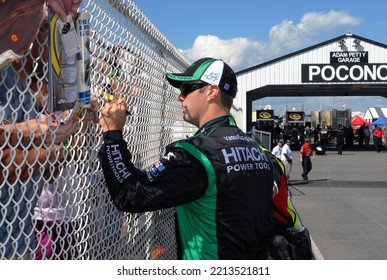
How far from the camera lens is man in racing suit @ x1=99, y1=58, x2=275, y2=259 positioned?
2094 mm

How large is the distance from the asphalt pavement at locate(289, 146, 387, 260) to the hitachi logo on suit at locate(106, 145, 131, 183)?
5474mm

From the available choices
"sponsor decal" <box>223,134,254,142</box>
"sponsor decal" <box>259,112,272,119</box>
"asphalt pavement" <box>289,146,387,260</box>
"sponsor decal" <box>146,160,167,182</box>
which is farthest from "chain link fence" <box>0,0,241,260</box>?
"sponsor decal" <box>259,112,272,119</box>

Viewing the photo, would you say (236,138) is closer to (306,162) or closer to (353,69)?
(306,162)

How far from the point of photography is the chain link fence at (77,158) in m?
1.82

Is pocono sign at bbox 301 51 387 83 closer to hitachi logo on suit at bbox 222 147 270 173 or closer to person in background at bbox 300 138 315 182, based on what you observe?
person in background at bbox 300 138 315 182

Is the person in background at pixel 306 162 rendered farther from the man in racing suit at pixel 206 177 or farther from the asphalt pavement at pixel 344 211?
the man in racing suit at pixel 206 177

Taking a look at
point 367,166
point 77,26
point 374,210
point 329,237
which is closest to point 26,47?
point 77,26

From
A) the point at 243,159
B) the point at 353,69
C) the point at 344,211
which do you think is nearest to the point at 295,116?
the point at 353,69

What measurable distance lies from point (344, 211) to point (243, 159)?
30.9 ft

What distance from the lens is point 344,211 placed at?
1096cm
